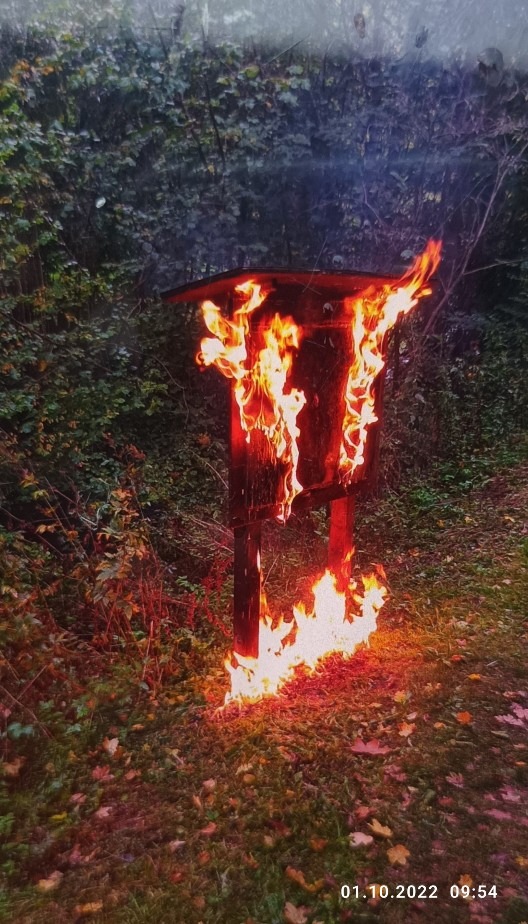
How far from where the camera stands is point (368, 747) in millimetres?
3695

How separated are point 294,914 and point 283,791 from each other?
0.76 m

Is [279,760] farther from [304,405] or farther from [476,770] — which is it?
[304,405]

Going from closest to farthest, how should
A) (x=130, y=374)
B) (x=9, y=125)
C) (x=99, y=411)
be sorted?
(x=9, y=125)
(x=99, y=411)
(x=130, y=374)

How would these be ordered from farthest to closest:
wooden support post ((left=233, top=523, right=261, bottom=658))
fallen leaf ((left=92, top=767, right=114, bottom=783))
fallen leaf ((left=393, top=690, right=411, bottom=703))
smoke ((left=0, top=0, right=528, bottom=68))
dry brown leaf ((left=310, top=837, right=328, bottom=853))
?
smoke ((left=0, top=0, right=528, bottom=68)) < fallen leaf ((left=393, top=690, right=411, bottom=703)) < wooden support post ((left=233, top=523, right=261, bottom=658)) < fallen leaf ((left=92, top=767, right=114, bottom=783)) < dry brown leaf ((left=310, top=837, right=328, bottom=853))

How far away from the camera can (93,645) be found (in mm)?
4844

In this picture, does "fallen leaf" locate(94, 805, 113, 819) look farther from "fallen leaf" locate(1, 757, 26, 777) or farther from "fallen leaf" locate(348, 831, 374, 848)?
"fallen leaf" locate(348, 831, 374, 848)

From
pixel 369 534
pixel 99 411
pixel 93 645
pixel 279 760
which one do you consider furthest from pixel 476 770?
pixel 99 411

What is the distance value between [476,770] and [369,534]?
180 inches

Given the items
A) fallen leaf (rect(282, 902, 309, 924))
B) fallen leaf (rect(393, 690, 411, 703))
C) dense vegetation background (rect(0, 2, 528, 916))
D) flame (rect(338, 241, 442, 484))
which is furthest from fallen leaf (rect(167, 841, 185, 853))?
dense vegetation background (rect(0, 2, 528, 916))

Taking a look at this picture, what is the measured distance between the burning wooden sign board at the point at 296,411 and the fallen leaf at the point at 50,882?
5.48 ft

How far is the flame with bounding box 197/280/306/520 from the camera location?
3.49 m

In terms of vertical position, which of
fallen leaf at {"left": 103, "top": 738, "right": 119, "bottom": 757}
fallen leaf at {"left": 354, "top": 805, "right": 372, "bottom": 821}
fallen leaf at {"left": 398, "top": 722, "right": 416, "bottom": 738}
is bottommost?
fallen leaf at {"left": 103, "top": 738, "right": 119, "bottom": 757}

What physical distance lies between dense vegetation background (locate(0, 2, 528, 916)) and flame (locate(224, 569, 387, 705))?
1.62m

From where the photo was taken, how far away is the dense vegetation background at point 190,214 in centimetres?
724
